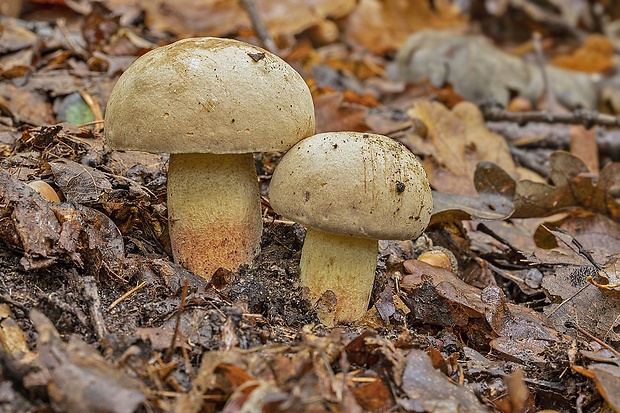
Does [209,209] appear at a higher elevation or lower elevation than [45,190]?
lower

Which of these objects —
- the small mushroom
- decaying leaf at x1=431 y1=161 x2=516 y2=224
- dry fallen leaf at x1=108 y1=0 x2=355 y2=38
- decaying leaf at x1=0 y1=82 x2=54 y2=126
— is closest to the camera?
the small mushroom

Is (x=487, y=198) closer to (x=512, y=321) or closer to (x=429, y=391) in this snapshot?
(x=512, y=321)

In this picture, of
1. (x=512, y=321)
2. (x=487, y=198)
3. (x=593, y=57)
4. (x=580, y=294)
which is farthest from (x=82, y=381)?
(x=593, y=57)

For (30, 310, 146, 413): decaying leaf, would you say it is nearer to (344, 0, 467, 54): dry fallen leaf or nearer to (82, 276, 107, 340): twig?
(82, 276, 107, 340): twig

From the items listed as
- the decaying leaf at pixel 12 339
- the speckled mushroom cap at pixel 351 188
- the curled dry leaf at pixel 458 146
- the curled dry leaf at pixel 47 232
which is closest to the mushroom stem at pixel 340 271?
the speckled mushroom cap at pixel 351 188

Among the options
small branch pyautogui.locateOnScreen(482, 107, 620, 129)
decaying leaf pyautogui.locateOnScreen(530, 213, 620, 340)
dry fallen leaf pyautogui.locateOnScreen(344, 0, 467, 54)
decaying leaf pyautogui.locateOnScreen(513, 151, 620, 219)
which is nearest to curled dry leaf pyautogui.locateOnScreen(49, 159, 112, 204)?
decaying leaf pyautogui.locateOnScreen(530, 213, 620, 340)
